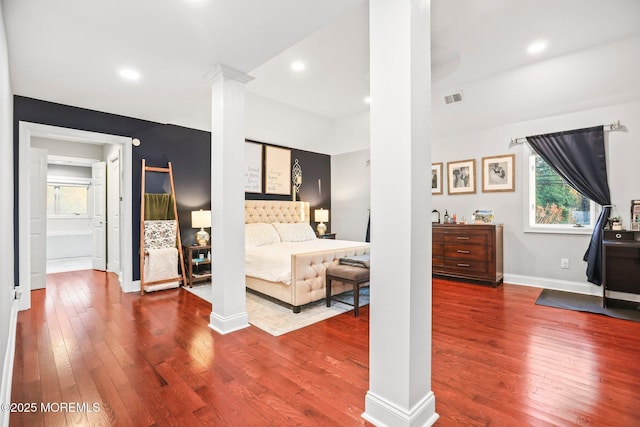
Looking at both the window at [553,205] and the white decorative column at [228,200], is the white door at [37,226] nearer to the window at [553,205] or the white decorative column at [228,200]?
the white decorative column at [228,200]

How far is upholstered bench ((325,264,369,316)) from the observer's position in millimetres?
3387

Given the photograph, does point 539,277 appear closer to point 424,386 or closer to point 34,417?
point 424,386

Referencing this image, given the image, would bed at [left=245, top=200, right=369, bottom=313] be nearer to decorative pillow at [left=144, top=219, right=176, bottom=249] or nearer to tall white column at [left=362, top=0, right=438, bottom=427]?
decorative pillow at [left=144, top=219, right=176, bottom=249]

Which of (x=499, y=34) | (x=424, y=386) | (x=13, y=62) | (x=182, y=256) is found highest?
(x=499, y=34)

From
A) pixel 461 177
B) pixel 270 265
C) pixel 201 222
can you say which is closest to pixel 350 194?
pixel 461 177

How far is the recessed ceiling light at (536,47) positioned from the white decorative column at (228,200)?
3034 millimetres

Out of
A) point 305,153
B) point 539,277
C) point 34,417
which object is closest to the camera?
point 34,417

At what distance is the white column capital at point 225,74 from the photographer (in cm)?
291

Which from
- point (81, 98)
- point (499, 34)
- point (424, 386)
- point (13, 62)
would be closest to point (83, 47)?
point (13, 62)

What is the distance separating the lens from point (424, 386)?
1656 mm

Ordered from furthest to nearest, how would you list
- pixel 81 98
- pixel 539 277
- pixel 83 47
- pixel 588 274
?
1. pixel 539 277
2. pixel 588 274
3. pixel 81 98
4. pixel 83 47

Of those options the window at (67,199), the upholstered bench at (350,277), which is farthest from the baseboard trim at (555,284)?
the window at (67,199)

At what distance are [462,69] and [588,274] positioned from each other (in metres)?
3.20

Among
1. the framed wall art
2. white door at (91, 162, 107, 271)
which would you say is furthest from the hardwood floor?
the framed wall art
